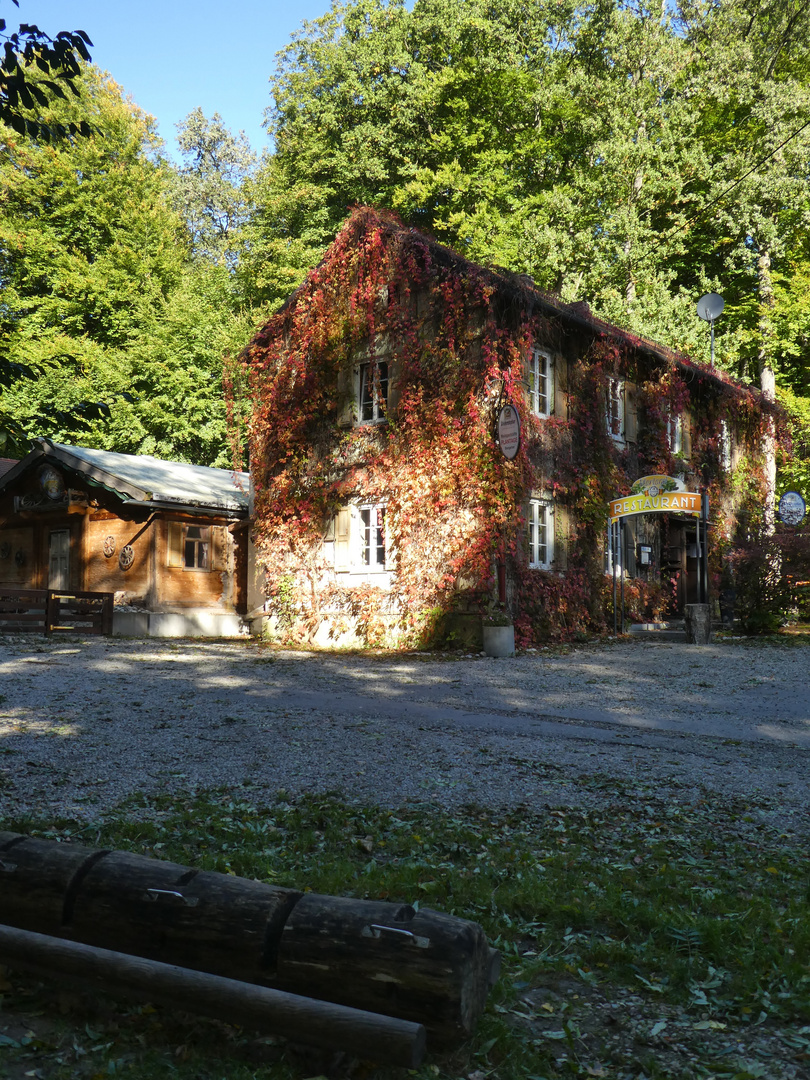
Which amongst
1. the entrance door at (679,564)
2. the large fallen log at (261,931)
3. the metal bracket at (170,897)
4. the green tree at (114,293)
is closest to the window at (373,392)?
the entrance door at (679,564)

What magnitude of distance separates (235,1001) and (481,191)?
104 feet

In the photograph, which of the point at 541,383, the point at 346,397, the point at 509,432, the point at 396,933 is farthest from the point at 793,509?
the point at 396,933

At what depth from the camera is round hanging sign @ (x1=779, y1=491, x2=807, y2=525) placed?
23109 millimetres

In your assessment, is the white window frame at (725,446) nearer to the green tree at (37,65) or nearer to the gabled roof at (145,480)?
the gabled roof at (145,480)

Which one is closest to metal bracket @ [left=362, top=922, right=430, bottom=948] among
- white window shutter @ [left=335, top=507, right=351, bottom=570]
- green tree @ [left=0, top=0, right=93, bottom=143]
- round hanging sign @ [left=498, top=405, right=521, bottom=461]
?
green tree @ [left=0, top=0, right=93, bottom=143]

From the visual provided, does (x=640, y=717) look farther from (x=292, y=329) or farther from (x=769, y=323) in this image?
(x=769, y=323)

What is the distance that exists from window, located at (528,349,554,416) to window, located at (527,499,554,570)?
181cm

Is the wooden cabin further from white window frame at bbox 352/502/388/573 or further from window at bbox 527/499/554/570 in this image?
window at bbox 527/499/554/570

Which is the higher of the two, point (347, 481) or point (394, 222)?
point (394, 222)

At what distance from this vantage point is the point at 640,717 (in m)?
9.22

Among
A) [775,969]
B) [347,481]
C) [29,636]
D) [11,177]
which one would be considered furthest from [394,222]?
[11,177]

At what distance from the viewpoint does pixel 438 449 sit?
17188 mm

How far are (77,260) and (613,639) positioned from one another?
24969 millimetres

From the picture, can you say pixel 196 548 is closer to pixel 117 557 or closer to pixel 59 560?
pixel 117 557
